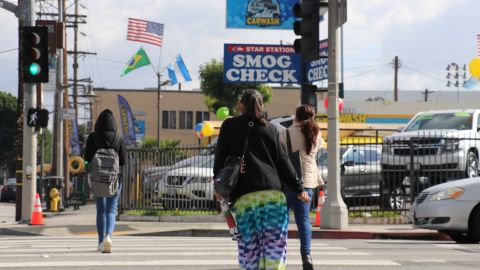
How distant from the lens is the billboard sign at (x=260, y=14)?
25500 mm

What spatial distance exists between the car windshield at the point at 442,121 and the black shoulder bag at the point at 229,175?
1423 centimetres

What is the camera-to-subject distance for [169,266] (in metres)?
9.90

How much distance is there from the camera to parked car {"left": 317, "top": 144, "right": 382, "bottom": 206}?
19.7 m

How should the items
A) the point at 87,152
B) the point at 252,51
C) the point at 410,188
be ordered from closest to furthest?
1. the point at 87,152
2. the point at 410,188
3. the point at 252,51

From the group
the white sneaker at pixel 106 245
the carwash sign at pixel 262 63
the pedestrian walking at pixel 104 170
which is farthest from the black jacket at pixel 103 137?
the carwash sign at pixel 262 63

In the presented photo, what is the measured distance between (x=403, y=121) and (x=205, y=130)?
30017 mm

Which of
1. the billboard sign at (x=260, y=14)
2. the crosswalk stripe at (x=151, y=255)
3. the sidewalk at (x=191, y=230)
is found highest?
the billboard sign at (x=260, y=14)

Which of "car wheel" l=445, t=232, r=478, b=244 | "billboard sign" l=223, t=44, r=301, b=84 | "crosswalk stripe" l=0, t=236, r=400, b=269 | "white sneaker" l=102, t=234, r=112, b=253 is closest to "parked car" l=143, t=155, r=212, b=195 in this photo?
"billboard sign" l=223, t=44, r=301, b=84

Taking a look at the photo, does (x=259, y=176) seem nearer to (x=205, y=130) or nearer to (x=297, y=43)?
(x=297, y=43)

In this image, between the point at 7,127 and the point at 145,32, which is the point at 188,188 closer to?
the point at 145,32

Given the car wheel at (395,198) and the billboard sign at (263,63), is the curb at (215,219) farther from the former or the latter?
the billboard sign at (263,63)

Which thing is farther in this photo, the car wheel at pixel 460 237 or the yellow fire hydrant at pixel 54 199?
the yellow fire hydrant at pixel 54 199

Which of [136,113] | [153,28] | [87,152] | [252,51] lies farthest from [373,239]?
[136,113]

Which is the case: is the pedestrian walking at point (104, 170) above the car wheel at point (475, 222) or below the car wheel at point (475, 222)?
above
